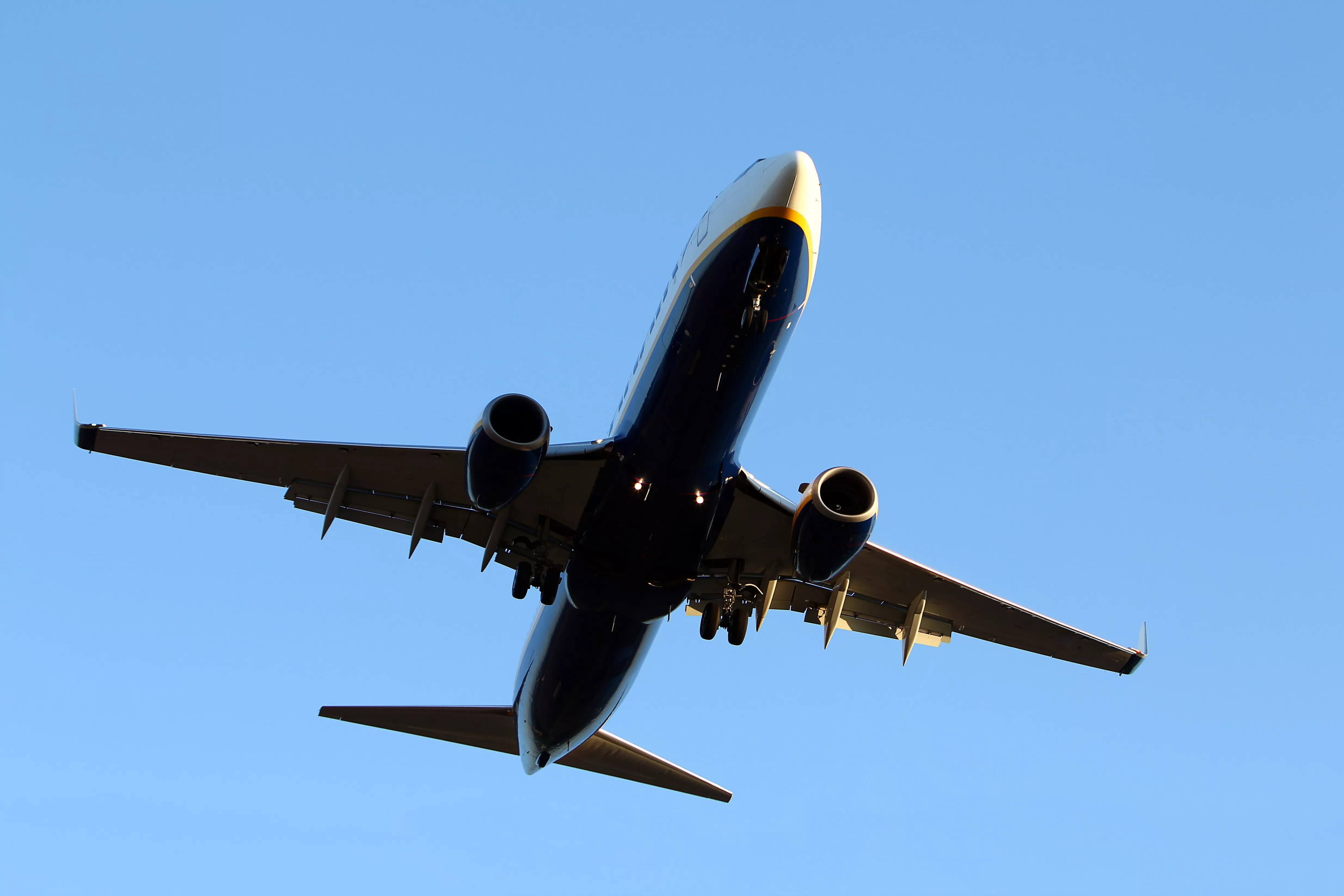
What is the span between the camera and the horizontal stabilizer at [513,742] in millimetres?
23656

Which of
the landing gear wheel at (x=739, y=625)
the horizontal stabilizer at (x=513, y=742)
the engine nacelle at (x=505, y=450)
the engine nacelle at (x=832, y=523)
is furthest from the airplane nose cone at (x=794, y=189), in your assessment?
the horizontal stabilizer at (x=513, y=742)

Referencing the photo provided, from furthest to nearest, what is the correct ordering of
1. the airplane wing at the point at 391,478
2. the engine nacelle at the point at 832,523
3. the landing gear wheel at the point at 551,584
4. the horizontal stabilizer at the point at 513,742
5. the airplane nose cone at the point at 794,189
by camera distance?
the horizontal stabilizer at the point at 513,742
the landing gear wheel at the point at 551,584
the airplane wing at the point at 391,478
the engine nacelle at the point at 832,523
the airplane nose cone at the point at 794,189

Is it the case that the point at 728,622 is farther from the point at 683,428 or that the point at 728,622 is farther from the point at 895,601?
the point at 683,428

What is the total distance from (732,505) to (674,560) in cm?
155

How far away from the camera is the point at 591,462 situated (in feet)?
59.8

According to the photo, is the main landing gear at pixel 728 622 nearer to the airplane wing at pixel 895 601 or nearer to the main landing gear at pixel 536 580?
the airplane wing at pixel 895 601

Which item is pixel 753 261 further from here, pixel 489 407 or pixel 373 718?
pixel 373 718

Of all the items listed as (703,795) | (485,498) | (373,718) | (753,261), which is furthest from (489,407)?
(703,795)

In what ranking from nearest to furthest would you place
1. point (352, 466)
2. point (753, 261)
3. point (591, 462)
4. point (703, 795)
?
point (753, 261), point (591, 462), point (352, 466), point (703, 795)

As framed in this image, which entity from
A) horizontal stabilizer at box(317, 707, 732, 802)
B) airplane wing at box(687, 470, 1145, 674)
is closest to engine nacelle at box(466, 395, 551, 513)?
airplane wing at box(687, 470, 1145, 674)

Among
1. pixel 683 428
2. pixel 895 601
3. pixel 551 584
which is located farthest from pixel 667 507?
pixel 895 601

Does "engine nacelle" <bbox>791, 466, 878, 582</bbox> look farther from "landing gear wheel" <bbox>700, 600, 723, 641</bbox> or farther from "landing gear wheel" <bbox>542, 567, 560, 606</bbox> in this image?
"landing gear wheel" <bbox>542, 567, 560, 606</bbox>

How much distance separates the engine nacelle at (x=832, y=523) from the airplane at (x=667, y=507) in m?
0.03

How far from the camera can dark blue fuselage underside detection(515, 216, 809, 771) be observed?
53.1 feet
